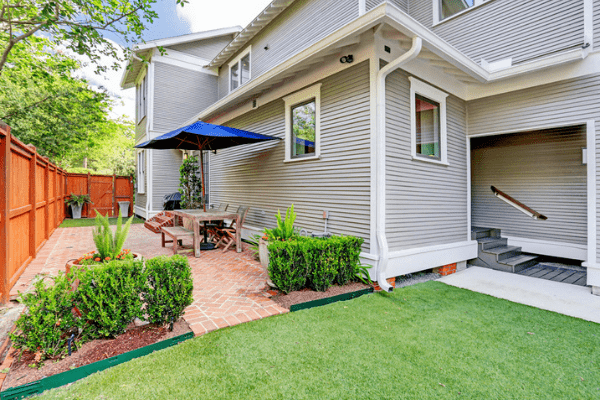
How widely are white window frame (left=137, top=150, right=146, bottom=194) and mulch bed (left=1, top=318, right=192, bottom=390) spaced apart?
1087 cm

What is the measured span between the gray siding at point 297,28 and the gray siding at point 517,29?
2.33 metres

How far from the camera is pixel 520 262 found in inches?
217

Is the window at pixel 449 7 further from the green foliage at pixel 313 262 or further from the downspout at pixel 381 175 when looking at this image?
the green foliage at pixel 313 262

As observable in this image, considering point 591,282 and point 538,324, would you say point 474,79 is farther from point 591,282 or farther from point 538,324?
point 538,324

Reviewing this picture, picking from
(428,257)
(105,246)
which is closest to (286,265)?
(105,246)

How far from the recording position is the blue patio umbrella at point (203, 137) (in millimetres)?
5523

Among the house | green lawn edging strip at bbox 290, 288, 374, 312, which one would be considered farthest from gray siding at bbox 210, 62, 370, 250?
green lawn edging strip at bbox 290, 288, 374, 312

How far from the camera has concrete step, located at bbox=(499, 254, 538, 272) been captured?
5406 millimetres

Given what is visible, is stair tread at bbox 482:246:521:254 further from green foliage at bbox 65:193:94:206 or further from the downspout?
green foliage at bbox 65:193:94:206

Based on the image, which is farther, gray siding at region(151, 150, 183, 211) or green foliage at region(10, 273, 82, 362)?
gray siding at region(151, 150, 183, 211)

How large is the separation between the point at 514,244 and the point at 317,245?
5.18 meters

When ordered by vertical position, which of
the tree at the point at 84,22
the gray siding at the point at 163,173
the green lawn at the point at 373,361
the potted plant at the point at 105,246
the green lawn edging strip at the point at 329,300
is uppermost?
the tree at the point at 84,22

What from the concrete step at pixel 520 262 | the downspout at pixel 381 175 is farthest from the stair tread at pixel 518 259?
the downspout at pixel 381 175

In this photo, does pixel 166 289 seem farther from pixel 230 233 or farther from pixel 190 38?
pixel 190 38
